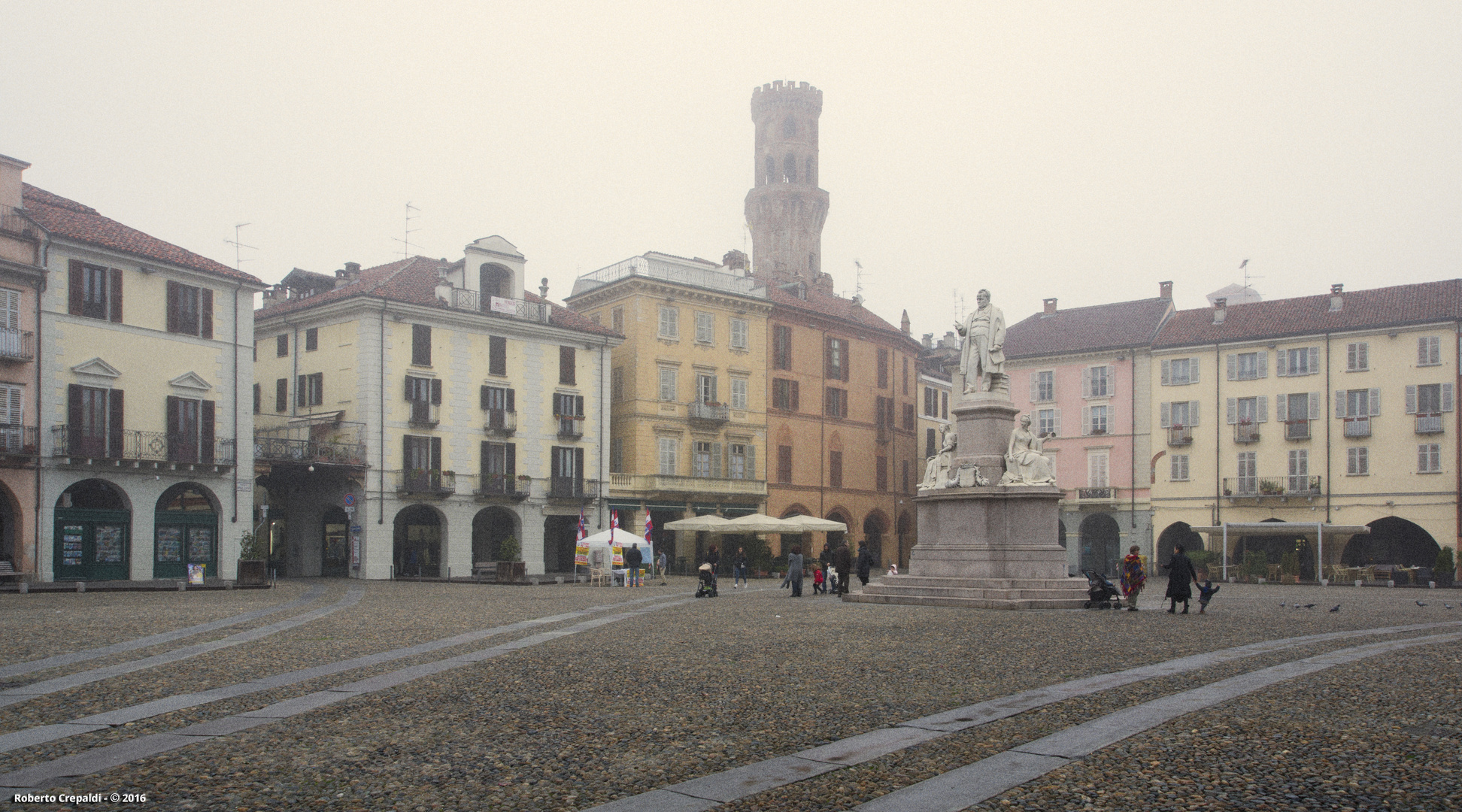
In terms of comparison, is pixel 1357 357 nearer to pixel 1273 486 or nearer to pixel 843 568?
pixel 1273 486

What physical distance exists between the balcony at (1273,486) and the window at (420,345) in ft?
119

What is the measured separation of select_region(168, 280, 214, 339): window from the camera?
38.2 m

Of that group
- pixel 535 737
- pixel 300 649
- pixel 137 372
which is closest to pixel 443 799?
pixel 535 737

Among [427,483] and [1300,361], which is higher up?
[1300,361]

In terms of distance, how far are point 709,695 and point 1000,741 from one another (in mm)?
3243

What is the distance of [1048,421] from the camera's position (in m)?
62.4

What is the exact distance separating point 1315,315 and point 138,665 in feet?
180

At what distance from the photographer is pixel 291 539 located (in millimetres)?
47531

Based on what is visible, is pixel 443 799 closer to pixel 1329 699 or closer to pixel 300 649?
pixel 1329 699

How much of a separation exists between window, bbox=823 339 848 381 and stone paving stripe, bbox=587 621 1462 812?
4669 cm

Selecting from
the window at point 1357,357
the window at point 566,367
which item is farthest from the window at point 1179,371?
the window at point 566,367

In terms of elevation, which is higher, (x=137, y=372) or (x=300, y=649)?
(x=137, y=372)

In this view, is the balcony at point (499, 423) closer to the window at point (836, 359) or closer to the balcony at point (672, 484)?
the balcony at point (672, 484)


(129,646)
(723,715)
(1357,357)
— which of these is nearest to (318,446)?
(129,646)
